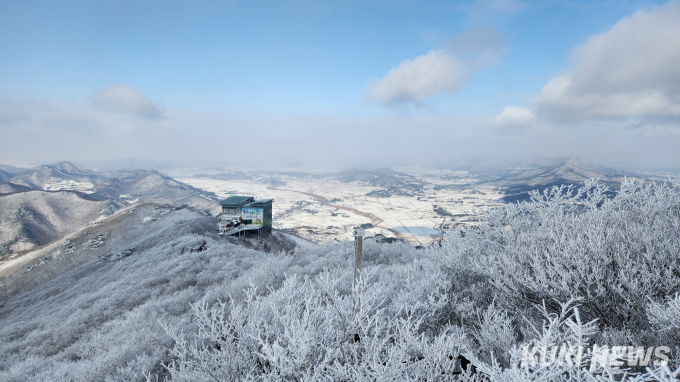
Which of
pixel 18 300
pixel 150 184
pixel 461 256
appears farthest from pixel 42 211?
pixel 461 256

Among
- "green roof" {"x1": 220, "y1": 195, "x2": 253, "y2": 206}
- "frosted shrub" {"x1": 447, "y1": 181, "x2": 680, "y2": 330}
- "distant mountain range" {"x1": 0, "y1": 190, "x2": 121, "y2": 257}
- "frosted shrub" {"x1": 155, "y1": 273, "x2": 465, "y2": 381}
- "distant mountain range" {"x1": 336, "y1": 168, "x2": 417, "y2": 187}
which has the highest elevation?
"frosted shrub" {"x1": 447, "y1": 181, "x2": 680, "y2": 330}

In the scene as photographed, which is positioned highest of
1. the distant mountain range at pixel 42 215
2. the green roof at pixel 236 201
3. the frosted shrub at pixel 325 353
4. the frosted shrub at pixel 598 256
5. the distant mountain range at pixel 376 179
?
the frosted shrub at pixel 598 256

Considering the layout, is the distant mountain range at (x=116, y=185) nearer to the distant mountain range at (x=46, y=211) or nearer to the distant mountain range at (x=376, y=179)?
the distant mountain range at (x=46, y=211)

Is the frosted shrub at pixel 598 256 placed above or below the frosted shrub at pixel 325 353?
above

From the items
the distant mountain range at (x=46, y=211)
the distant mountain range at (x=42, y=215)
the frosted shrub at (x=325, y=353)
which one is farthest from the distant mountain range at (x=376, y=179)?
the frosted shrub at (x=325, y=353)

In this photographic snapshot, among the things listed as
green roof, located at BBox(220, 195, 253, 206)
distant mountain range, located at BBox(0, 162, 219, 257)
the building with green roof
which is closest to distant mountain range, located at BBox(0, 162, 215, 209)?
distant mountain range, located at BBox(0, 162, 219, 257)

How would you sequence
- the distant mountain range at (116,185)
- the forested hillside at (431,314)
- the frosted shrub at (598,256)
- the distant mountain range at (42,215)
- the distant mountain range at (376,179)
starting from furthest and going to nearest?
1. the distant mountain range at (376,179)
2. the distant mountain range at (116,185)
3. the distant mountain range at (42,215)
4. the frosted shrub at (598,256)
5. the forested hillside at (431,314)

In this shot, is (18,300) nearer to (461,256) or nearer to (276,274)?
(276,274)

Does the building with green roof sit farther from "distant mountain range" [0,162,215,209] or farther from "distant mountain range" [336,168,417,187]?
"distant mountain range" [336,168,417,187]

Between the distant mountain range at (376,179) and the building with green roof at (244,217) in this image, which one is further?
the distant mountain range at (376,179)
